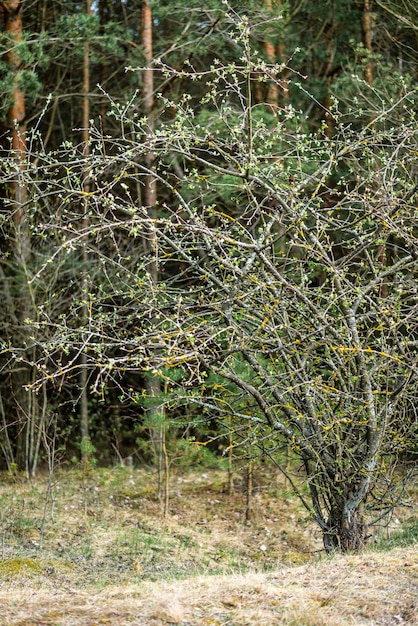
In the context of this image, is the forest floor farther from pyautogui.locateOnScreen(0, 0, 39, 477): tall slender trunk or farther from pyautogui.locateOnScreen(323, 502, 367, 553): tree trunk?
pyautogui.locateOnScreen(0, 0, 39, 477): tall slender trunk

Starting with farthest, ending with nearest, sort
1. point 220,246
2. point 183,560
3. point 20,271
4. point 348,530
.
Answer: point 20,271, point 183,560, point 348,530, point 220,246

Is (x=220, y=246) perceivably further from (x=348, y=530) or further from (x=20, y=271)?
(x=20, y=271)

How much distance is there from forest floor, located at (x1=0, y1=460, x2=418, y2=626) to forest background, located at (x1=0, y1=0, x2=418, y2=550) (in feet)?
1.99

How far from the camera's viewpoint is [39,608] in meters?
4.83

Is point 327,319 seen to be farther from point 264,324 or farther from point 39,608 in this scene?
point 39,608

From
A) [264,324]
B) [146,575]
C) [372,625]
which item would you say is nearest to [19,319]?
[146,575]

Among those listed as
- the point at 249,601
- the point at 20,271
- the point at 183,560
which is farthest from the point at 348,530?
the point at 20,271

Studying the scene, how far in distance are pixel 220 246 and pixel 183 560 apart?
183 inches

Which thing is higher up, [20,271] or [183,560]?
[20,271]

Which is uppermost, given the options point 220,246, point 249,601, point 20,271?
point 220,246

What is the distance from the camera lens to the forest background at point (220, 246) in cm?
609

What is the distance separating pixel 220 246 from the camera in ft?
19.4

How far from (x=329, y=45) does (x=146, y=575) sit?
10.9 meters

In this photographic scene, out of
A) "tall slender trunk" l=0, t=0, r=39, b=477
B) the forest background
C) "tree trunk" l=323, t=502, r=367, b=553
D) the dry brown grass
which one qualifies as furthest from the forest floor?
"tall slender trunk" l=0, t=0, r=39, b=477
